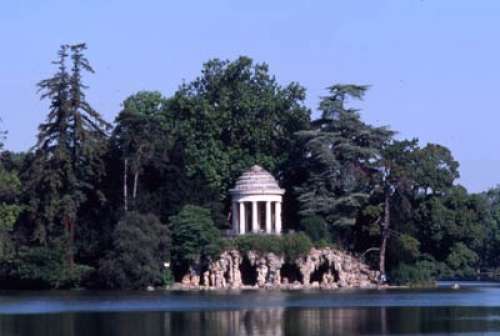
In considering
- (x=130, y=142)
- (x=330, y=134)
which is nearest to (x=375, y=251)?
(x=330, y=134)

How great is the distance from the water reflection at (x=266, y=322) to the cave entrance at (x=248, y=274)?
96.2ft

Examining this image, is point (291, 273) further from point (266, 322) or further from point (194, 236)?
point (266, 322)

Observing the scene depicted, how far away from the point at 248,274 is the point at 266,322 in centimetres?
3956

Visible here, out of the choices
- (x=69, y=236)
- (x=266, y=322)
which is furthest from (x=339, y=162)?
(x=266, y=322)

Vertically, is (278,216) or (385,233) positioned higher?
(278,216)

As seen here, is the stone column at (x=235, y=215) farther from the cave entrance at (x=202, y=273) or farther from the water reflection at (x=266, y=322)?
the water reflection at (x=266, y=322)

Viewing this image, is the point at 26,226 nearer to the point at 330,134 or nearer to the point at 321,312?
the point at 330,134

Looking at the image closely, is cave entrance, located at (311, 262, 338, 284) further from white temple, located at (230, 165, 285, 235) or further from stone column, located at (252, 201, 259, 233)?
stone column, located at (252, 201, 259, 233)

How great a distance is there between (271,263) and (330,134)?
12.0m

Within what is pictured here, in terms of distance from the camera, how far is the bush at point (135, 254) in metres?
84.9

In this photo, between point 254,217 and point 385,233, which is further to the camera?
point 254,217

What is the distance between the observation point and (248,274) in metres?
92.3

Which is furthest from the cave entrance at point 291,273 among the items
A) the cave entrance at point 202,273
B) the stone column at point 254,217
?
A: the cave entrance at point 202,273

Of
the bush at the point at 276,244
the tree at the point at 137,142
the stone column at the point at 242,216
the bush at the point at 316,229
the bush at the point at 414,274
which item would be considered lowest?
the bush at the point at 414,274
